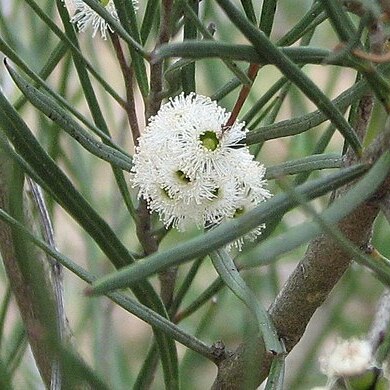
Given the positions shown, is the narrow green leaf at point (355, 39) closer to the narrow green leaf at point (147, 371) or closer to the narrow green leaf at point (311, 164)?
the narrow green leaf at point (311, 164)

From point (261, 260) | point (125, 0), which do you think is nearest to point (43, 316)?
point (261, 260)

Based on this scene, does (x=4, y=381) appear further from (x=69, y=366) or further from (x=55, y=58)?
(x=55, y=58)

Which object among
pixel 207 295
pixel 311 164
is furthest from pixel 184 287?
pixel 311 164

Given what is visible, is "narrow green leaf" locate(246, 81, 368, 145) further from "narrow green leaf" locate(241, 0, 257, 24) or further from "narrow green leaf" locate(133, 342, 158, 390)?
"narrow green leaf" locate(133, 342, 158, 390)

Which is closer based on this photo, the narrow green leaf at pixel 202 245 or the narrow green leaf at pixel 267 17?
the narrow green leaf at pixel 202 245

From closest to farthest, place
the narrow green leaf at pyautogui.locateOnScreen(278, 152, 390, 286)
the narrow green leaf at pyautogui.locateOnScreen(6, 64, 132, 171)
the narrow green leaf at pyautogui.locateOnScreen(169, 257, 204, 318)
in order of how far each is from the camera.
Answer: the narrow green leaf at pyautogui.locateOnScreen(278, 152, 390, 286) < the narrow green leaf at pyautogui.locateOnScreen(6, 64, 132, 171) < the narrow green leaf at pyautogui.locateOnScreen(169, 257, 204, 318)

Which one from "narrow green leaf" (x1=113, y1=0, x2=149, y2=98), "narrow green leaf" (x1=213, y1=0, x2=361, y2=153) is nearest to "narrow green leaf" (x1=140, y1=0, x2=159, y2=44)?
"narrow green leaf" (x1=113, y1=0, x2=149, y2=98)

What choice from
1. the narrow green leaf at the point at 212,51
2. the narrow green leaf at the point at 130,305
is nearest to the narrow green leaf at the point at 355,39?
the narrow green leaf at the point at 212,51
